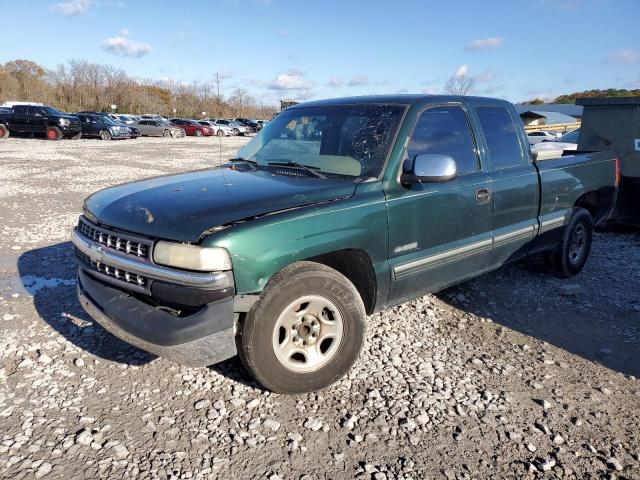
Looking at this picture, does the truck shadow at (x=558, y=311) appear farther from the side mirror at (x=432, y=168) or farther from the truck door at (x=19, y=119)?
the truck door at (x=19, y=119)

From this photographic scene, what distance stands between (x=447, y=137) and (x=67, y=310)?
3513 millimetres

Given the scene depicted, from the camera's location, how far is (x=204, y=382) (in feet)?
10.7

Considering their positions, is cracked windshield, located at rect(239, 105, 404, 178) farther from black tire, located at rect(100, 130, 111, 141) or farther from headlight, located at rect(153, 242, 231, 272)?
black tire, located at rect(100, 130, 111, 141)

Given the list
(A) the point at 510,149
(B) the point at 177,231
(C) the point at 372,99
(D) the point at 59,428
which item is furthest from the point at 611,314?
(D) the point at 59,428

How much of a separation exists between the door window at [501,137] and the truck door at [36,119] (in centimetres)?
2777

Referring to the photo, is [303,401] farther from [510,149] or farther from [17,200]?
[17,200]

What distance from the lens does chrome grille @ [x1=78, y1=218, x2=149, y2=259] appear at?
282cm

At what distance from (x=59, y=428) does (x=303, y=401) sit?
1.38m

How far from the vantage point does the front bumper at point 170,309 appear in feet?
8.70

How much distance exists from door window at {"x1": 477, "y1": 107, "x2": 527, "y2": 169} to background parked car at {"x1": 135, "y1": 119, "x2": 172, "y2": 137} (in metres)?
36.0

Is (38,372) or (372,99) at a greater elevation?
(372,99)

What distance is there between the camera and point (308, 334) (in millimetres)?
3100

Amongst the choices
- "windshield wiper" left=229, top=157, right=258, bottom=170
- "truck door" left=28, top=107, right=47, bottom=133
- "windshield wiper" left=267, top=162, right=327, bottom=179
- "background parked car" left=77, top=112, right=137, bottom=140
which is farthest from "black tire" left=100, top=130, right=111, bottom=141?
"windshield wiper" left=267, top=162, right=327, bottom=179

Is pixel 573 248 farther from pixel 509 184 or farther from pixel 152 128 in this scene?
pixel 152 128
